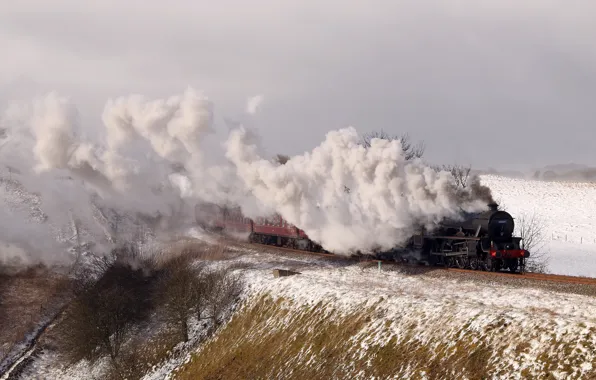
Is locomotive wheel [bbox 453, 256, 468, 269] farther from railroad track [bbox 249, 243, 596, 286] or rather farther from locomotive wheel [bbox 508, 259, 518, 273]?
locomotive wheel [bbox 508, 259, 518, 273]

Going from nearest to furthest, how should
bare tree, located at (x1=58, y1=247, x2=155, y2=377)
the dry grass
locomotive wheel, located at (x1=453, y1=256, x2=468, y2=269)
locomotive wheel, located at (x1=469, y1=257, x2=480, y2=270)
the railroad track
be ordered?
the railroad track, locomotive wheel, located at (x1=469, y1=257, x2=480, y2=270), locomotive wheel, located at (x1=453, y1=256, x2=468, y2=269), bare tree, located at (x1=58, y1=247, x2=155, y2=377), the dry grass

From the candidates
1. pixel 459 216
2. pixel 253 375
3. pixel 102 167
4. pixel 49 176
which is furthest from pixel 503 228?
pixel 49 176

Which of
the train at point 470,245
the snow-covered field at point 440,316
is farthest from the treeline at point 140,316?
the train at point 470,245

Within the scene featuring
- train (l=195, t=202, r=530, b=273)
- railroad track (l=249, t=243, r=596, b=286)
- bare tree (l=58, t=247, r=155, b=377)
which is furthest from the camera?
bare tree (l=58, t=247, r=155, b=377)

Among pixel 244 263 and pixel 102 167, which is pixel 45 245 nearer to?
pixel 102 167

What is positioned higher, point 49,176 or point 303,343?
point 49,176

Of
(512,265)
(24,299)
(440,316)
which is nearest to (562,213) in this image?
(512,265)

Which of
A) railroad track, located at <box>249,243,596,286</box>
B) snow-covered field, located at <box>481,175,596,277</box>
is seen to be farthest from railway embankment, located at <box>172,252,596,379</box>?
snow-covered field, located at <box>481,175,596,277</box>

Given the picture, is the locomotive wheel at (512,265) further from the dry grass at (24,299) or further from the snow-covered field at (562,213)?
the dry grass at (24,299)

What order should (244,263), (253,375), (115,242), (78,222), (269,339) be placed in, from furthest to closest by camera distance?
(78,222) → (115,242) → (244,263) → (269,339) → (253,375)
